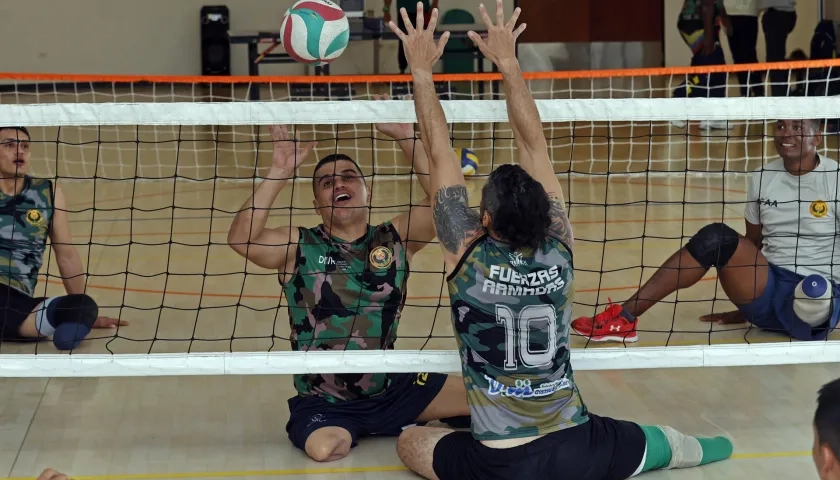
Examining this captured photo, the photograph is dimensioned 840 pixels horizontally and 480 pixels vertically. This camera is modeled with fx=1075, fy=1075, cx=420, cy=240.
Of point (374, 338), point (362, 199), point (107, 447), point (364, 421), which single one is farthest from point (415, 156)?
point (107, 447)

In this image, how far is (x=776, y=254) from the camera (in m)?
4.92

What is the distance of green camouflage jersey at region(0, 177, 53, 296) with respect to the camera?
4820 mm

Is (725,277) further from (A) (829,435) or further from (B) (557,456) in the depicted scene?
(A) (829,435)

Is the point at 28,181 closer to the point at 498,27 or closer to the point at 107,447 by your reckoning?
the point at 107,447

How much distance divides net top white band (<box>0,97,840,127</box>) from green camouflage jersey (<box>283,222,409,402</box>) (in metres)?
0.51

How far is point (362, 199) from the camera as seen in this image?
385cm

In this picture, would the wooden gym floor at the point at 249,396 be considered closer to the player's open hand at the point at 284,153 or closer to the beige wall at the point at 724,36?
the player's open hand at the point at 284,153

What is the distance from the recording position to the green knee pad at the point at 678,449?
3383mm

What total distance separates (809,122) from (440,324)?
6.33ft

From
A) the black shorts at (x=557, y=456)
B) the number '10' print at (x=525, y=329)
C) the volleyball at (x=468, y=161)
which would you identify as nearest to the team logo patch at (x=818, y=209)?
the black shorts at (x=557, y=456)

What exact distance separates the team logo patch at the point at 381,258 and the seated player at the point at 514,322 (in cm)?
67

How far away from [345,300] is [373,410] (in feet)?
1.31

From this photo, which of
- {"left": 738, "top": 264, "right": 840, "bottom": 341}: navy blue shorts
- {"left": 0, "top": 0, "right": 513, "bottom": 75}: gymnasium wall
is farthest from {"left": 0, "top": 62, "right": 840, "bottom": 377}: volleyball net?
{"left": 0, "top": 0, "right": 513, "bottom": 75}: gymnasium wall

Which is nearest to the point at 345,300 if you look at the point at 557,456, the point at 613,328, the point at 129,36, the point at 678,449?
the point at 557,456
